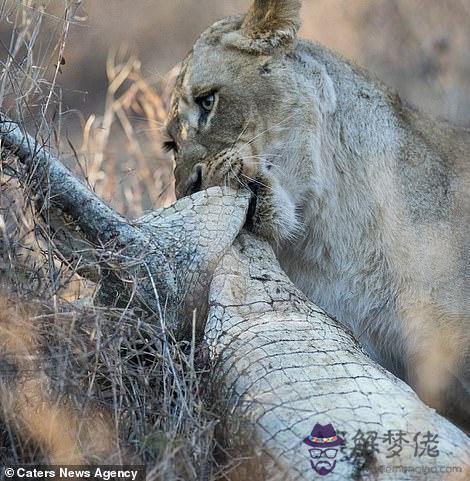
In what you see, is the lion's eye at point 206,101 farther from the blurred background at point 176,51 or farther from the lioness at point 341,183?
the blurred background at point 176,51

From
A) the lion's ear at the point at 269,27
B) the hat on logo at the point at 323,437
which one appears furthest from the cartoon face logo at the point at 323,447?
the lion's ear at the point at 269,27

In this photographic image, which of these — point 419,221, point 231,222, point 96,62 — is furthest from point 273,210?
point 96,62

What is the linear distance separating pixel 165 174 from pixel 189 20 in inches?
81.1

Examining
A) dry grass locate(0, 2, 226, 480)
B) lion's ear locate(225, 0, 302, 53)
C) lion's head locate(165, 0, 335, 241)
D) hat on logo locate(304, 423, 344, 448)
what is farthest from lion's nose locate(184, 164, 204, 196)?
hat on logo locate(304, 423, 344, 448)

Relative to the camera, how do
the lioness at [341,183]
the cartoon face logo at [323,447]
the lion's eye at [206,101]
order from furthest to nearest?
the lion's eye at [206,101] < the lioness at [341,183] < the cartoon face logo at [323,447]

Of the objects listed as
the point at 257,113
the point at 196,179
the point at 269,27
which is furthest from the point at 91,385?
the point at 269,27

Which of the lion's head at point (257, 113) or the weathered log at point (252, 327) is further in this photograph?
the lion's head at point (257, 113)

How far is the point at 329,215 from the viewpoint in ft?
9.63

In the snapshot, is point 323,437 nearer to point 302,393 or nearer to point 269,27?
point 302,393

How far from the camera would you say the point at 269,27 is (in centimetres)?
297

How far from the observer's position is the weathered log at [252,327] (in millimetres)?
1938

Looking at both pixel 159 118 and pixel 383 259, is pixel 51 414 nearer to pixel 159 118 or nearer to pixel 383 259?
pixel 383 259

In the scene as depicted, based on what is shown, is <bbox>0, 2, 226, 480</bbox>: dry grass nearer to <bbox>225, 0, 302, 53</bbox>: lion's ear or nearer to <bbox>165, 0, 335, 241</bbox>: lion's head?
<bbox>165, 0, 335, 241</bbox>: lion's head

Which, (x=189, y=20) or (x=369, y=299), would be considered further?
(x=189, y=20)
